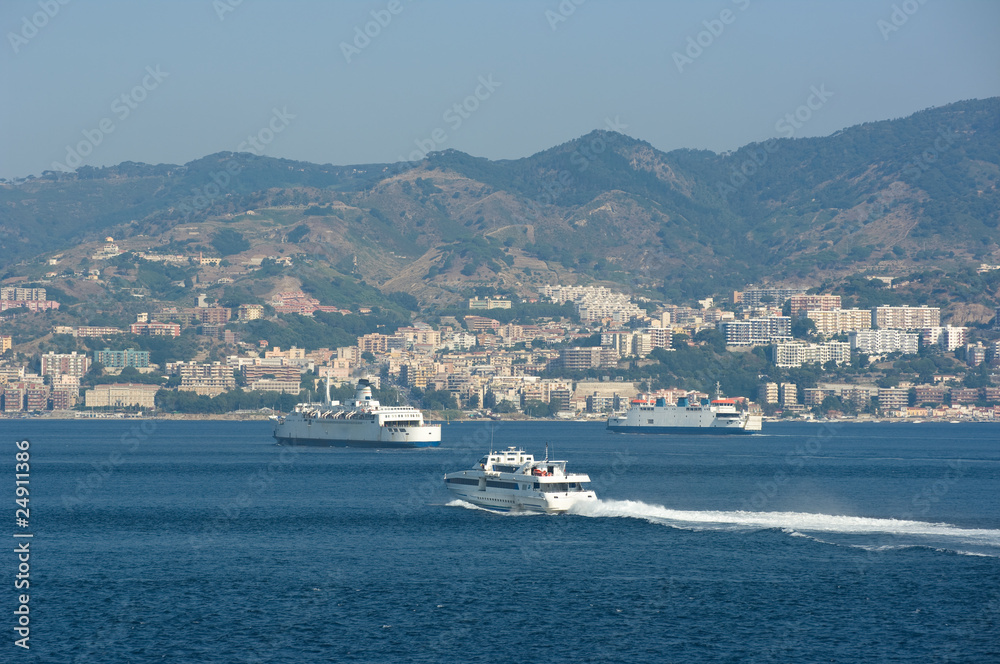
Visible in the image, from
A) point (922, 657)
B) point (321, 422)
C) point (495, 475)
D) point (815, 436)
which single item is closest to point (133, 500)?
point (495, 475)

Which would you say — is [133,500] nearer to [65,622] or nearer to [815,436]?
[65,622]

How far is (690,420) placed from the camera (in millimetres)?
195000

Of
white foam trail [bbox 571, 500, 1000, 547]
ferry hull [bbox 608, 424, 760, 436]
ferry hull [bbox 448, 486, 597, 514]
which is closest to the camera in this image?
white foam trail [bbox 571, 500, 1000, 547]

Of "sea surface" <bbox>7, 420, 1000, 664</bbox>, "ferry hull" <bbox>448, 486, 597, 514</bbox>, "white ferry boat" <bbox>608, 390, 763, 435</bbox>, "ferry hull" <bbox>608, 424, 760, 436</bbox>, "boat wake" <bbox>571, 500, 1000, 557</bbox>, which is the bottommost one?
"sea surface" <bbox>7, 420, 1000, 664</bbox>

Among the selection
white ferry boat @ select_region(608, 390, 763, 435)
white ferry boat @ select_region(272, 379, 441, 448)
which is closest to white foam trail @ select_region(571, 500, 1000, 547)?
white ferry boat @ select_region(272, 379, 441, 448)

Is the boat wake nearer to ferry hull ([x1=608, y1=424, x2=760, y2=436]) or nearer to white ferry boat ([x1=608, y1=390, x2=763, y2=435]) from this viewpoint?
ferry hull ([x1=608, y1=424, x2=760, y2=436])

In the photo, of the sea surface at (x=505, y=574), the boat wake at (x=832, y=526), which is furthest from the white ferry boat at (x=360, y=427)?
the boat wake at (x=832, y=526)

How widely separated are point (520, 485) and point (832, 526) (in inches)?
636

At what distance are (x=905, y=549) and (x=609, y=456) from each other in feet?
241

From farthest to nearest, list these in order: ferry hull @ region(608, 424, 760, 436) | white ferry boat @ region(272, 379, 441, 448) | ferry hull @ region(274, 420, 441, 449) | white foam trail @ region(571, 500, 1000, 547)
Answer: ferry hull @ region(608, 424, 760, 436) → white ferry boat @ region(272, 379, 441, 448) → ferry hull @ region(274, 420, 441, 449) → white foam trail @ region(571, 500, 1000, 547)

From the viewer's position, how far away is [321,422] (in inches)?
5664

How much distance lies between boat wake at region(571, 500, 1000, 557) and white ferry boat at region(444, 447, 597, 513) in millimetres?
1156

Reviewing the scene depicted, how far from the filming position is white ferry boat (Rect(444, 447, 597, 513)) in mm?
69688

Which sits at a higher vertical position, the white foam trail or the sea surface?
the white foam trail
